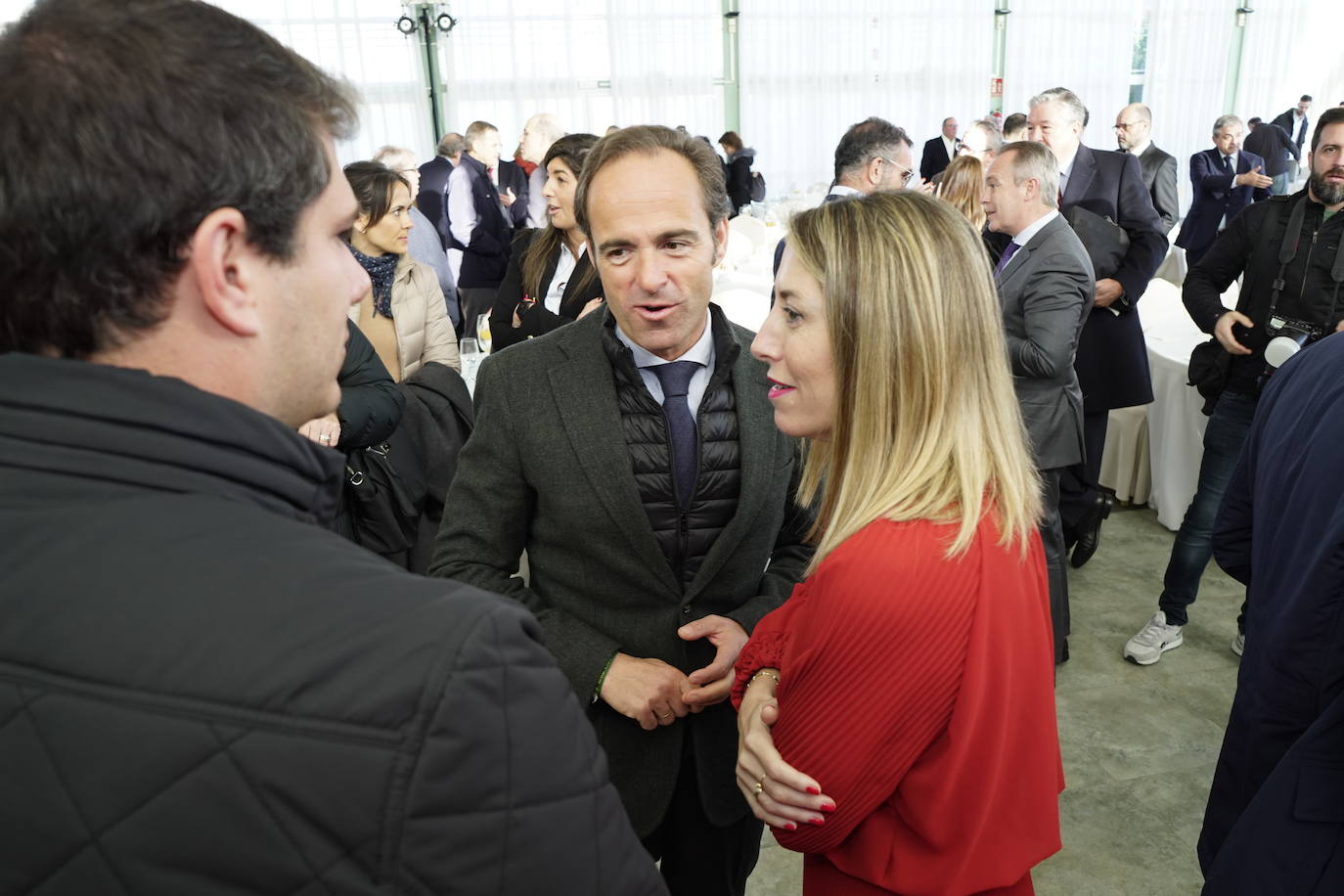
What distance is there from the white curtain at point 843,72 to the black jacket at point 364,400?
9.97m

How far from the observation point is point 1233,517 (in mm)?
1887

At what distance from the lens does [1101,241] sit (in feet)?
12.7

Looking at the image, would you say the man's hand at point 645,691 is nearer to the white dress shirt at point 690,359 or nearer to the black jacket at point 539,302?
the white dress shirt at point 690,359

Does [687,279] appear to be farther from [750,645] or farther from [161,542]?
[161,542]

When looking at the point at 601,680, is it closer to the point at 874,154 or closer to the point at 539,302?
the point at 539,302

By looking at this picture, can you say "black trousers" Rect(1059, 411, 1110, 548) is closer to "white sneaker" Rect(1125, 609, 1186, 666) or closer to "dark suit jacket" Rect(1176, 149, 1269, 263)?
"white sneaker" Rect(1125, 609, 1186, 666)

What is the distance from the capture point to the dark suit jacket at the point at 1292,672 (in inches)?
46.1

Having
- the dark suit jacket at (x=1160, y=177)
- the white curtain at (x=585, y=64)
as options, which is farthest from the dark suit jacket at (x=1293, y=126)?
the white curtain at (x=585, y=64)

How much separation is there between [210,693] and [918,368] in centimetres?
87

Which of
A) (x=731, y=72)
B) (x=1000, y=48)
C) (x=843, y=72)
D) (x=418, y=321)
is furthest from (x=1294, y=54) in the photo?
(x=418, y=321)

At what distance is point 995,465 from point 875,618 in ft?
0.87

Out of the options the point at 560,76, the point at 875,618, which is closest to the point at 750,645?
the point at 875,618

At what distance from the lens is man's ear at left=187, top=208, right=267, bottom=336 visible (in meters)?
0.61

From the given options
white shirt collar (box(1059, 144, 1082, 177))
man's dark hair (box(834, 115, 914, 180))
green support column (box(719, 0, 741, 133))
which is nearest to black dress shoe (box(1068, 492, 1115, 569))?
white shirt collar (box(1059, 144, 1082, 177))
